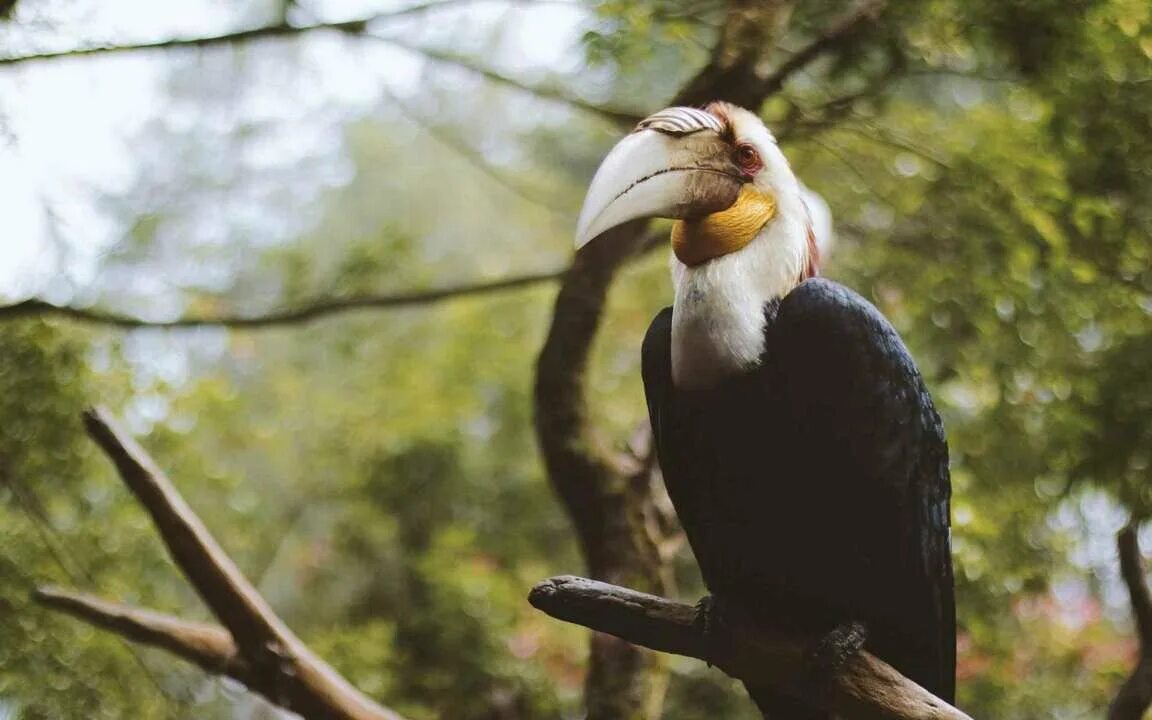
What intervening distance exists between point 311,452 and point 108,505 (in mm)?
1004

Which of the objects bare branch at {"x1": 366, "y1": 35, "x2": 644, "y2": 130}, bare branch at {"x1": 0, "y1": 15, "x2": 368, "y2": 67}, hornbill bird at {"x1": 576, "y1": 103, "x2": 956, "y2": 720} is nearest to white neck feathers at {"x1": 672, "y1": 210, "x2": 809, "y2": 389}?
Answer: hornbill bird at {"x1": 576, "y1": 103, "x2": 956, "y2": 720}

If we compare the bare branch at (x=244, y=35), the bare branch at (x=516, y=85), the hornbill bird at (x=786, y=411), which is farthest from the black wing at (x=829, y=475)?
the bare branch at (x=244, y=35)

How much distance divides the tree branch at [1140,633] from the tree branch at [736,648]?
0.72m

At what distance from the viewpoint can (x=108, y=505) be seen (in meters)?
2.86

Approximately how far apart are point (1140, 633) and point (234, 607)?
1.54m

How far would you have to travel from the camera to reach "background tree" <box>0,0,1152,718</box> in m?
2.18

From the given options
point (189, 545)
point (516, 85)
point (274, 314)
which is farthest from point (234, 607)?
point (516, 85)

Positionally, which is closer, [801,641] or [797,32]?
[801,641]

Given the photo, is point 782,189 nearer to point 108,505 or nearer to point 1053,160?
point 1053,160

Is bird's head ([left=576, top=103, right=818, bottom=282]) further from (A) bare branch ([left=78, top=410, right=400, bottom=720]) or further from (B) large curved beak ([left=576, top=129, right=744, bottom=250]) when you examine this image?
(A) bare branch ([left=78, top=410, right=400, bottom=720])

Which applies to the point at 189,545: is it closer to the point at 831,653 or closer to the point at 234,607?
the point at 234,607

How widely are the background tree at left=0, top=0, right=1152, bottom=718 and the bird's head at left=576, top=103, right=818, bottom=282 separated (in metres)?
0.74

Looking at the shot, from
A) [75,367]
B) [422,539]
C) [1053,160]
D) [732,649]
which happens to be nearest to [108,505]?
[75,367]

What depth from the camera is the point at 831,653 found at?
1.36 m
